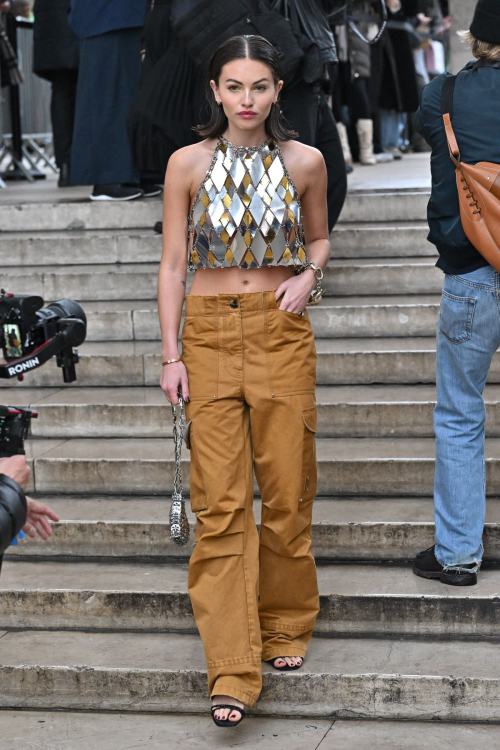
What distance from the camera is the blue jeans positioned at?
3.80m

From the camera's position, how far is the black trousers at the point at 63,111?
889 cm

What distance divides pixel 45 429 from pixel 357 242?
7.28ft

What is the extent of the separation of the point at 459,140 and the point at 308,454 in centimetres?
115

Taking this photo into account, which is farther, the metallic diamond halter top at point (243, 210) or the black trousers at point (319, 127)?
the black trousers at point (319, 127)

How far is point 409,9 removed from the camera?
11523 millimetres

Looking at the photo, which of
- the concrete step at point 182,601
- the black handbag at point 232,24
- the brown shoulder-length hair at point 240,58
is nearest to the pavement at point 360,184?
the black handbag at point 232,24

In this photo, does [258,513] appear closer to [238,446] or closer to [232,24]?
[238,446]

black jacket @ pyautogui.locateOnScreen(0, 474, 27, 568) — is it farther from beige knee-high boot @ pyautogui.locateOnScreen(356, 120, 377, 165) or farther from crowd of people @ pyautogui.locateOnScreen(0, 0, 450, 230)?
beige knee-high boot @ pyautogui.locateOnScreen(356, 120, 377, 165)

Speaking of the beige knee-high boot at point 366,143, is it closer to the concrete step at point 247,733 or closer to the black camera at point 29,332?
the concrete step at point 247,733

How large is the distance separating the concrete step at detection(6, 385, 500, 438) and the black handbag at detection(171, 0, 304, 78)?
1.56 meters

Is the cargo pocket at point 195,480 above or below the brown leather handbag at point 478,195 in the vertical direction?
below

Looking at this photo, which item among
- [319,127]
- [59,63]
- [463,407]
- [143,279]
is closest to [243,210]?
[463,407]

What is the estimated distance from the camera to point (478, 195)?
361 centimetres

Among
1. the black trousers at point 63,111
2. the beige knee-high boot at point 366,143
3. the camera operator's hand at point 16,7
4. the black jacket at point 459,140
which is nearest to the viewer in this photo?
the black jacket at point 459,140
